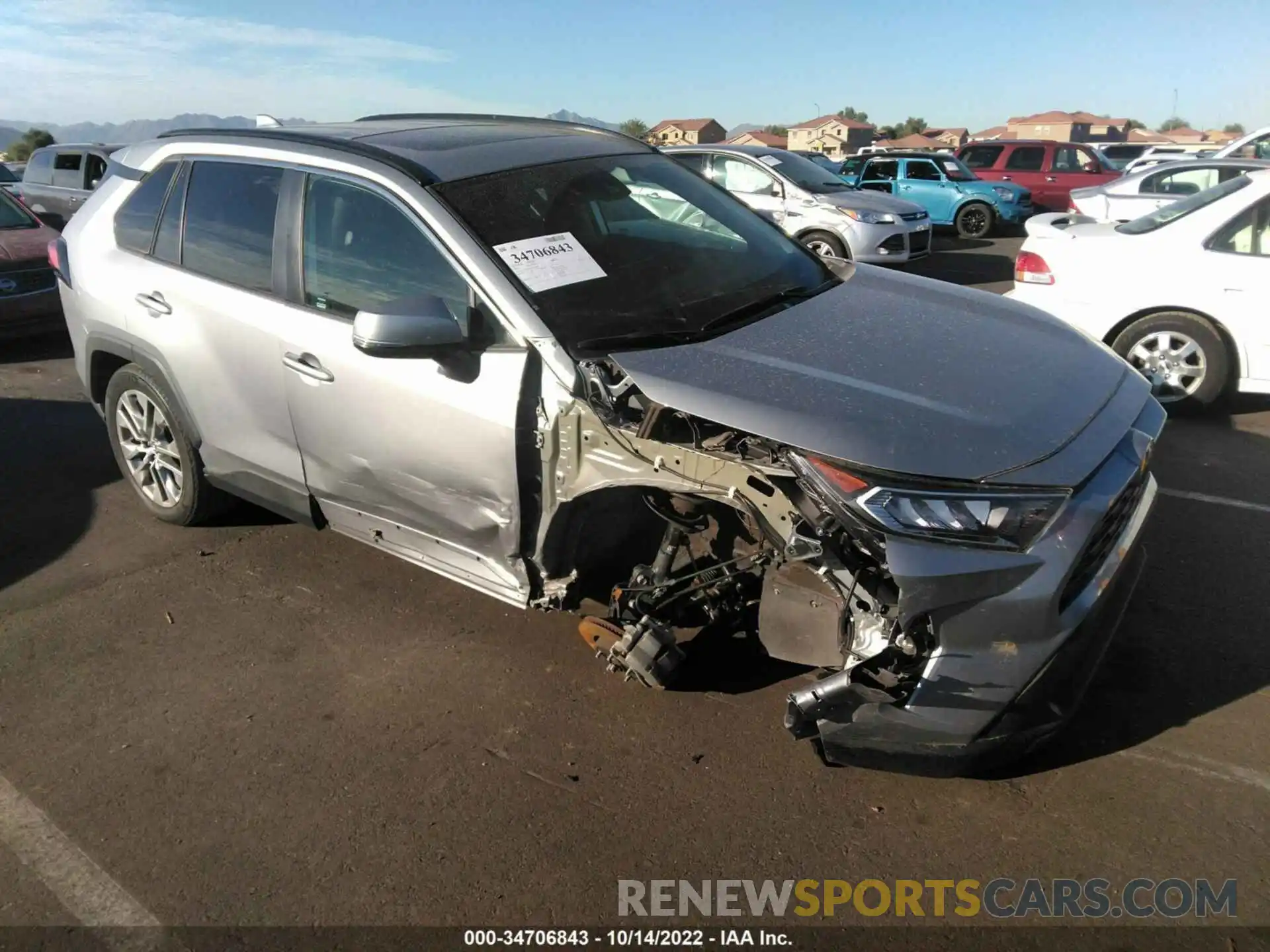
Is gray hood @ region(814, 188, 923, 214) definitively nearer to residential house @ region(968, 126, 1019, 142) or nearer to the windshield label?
the windshield label

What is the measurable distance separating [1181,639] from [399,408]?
305 centimetres

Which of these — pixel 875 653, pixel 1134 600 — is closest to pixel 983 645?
pixel 875 653

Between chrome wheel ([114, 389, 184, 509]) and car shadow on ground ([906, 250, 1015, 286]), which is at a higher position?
chrome wheel ([114, 389, 184, 509])

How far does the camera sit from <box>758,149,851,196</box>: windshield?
11907 mm

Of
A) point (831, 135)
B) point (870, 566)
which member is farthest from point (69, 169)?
point (831, 135)

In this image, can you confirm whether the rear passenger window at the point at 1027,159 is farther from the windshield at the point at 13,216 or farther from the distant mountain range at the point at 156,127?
the windshield at the point at 13,216

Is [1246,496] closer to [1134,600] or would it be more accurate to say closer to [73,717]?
[1134,600]

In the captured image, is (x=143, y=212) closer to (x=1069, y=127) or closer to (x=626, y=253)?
(x=626, y=253)

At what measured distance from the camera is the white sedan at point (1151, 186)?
40.1ft

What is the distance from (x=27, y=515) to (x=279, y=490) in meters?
1.96

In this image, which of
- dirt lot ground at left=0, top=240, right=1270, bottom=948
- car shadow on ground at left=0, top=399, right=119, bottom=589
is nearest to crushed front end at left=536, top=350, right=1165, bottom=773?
dirt lot ground at left=0, top=240, right=1270, bottom=948

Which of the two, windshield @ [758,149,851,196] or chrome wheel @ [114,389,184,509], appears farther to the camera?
windshield @ [758,149,851,196]

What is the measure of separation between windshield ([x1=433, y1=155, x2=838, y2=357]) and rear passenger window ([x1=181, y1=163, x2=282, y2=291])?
3.11ft

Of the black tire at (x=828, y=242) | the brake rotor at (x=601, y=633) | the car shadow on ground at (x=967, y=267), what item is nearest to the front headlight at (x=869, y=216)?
the black tire at (x=828, y=242)
